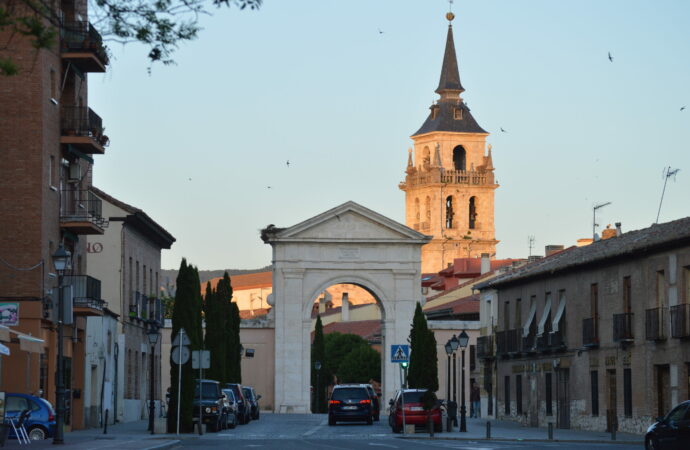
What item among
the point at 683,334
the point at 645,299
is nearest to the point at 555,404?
the point at 645,299

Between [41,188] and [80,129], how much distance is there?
3784mm

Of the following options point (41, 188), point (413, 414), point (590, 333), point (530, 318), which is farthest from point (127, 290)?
point (41, 188)

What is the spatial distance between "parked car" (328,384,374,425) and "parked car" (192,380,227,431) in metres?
7.55

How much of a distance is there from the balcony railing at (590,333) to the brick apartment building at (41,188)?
1681 cm

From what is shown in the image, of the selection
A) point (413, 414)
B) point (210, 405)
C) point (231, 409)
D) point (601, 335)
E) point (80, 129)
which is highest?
point (80, 129)

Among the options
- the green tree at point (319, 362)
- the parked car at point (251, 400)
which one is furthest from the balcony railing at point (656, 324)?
the green tree at point (319, 362)

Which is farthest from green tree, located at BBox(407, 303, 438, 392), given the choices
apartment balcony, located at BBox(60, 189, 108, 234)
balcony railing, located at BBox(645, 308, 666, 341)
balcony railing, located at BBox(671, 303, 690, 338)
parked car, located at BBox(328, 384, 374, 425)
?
apartment balcony, located at BBox(60, 189, 108, 234)

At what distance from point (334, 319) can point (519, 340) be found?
9071 cm

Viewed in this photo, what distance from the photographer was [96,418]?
51.4 metres

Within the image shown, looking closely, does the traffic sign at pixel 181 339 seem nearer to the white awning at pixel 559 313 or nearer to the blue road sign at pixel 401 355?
the blue road sign at pixel 401 355

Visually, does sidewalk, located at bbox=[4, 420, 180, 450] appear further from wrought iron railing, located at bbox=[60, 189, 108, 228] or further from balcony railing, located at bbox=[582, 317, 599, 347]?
balcony railing, located at bbox=[582, 317, 599, 347]

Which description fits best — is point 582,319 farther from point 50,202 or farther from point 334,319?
point 334,319

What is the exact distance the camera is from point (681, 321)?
141ft

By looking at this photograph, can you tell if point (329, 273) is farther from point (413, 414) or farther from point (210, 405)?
point (210, 405)
